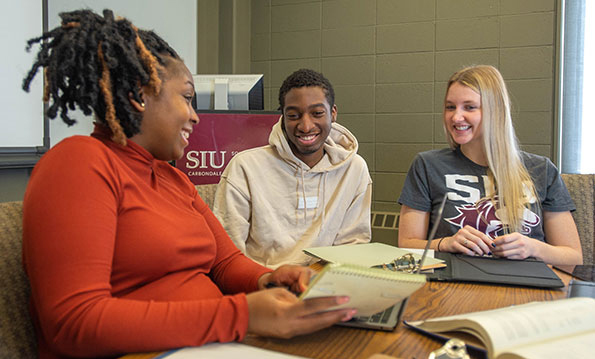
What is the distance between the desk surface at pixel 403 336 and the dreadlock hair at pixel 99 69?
19.5 inches

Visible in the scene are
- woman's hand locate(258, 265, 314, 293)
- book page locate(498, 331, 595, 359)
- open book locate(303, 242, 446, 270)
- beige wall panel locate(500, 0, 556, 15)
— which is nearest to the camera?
book page locate(498, 331, 595, 359)

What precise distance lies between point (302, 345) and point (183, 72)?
2.17 feet

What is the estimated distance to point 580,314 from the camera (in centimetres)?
81

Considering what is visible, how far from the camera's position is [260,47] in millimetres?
4035

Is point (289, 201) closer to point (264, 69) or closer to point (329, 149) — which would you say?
point (329, 149)

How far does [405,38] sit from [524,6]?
81 centimetres

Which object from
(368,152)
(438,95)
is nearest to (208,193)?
(368,152)

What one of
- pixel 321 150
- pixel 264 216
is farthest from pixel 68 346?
pixel 321 150

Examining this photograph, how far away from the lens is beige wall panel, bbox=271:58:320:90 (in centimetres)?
389

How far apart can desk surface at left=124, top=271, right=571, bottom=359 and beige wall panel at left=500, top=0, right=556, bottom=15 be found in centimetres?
276

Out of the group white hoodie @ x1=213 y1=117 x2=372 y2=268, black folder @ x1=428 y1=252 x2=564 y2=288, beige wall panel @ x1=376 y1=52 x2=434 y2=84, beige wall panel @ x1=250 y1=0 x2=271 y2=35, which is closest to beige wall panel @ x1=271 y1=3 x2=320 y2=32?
beige wall panel @ x1=250 y1=0 x2=271 y2=35

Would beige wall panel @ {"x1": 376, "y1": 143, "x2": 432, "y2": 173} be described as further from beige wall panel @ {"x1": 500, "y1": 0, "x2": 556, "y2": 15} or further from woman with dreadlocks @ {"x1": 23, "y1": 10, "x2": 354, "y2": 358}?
woman with dreadlocks @ {"x1": 23, "y1": 10, "x2": 354, "y2": 358}

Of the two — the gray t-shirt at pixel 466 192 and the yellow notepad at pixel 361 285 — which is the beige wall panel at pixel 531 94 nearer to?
the gray t-shirt at pixel 466 192

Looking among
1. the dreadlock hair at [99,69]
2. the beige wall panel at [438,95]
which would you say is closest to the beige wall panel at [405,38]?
the beige wall panel at [438,95]
